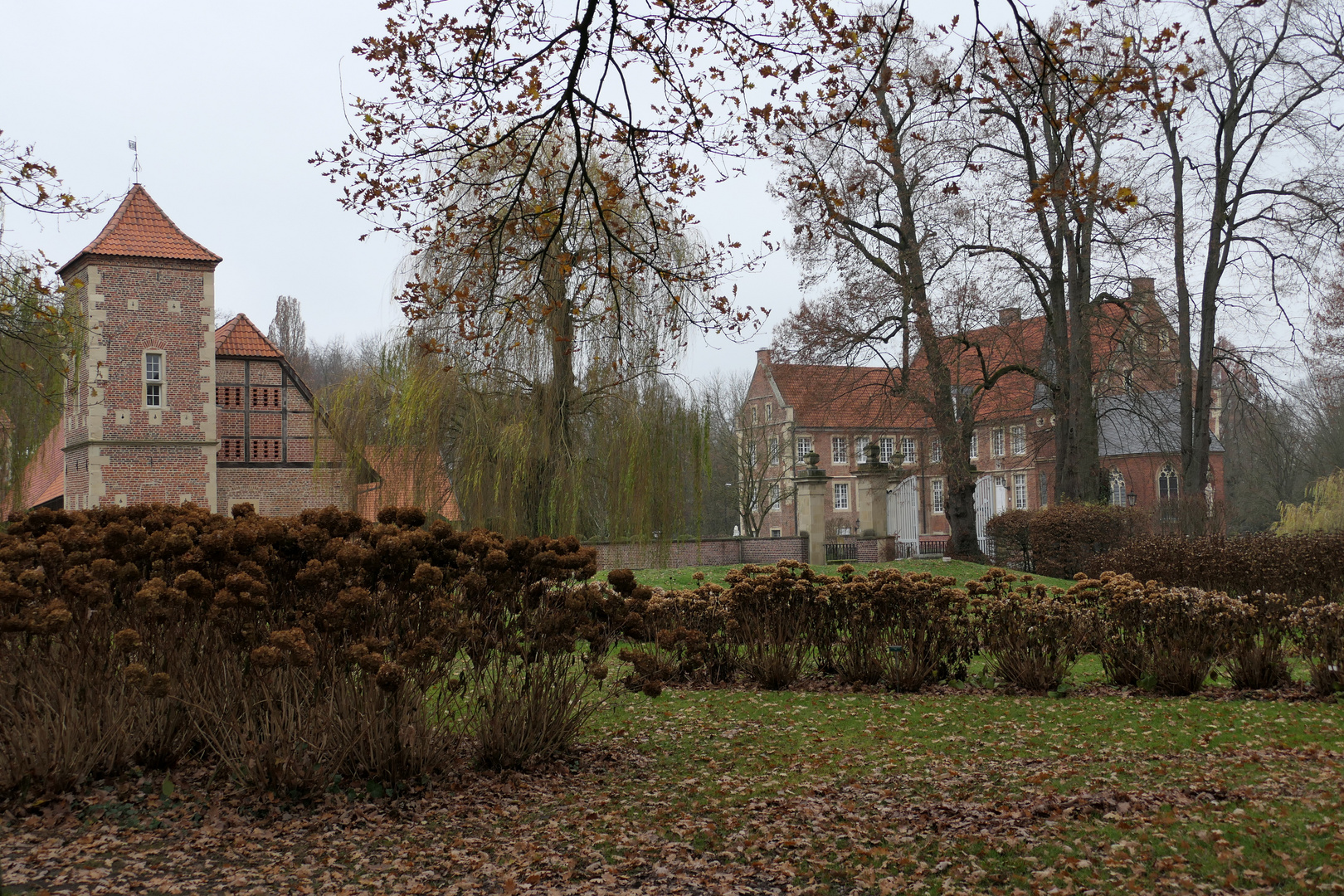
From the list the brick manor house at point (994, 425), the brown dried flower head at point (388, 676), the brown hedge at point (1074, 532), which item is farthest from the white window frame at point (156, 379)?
the brown dried flower head at point (388, 676)

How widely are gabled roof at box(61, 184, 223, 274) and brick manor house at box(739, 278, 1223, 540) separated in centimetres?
1494

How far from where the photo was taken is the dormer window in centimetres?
2469

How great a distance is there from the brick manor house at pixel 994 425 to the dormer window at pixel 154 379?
14962 mm

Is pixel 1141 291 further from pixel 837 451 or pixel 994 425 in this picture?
pixel 837 451

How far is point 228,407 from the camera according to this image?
26.0 m

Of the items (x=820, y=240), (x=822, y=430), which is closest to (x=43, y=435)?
(x=820, y=240)

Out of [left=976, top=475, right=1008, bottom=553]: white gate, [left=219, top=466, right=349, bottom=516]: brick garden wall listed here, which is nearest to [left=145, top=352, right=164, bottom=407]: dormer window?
[left=219, top=466, right=349, bottom=516]: brick garden wall

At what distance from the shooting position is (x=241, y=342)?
86.6 feet

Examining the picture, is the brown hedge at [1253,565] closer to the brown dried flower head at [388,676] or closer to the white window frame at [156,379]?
the brown dried flower head at [388,676]

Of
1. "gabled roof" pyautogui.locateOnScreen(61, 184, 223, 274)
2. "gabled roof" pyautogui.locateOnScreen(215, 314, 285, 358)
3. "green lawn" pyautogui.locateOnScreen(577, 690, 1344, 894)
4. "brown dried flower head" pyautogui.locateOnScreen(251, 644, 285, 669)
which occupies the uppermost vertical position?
"gabled roof" pyautogui.locateOnScreen(61, 184, 223, 274)

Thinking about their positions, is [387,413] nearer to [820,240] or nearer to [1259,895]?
[820,240]

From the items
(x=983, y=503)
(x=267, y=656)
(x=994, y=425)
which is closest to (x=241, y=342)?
(x=983, y=503)

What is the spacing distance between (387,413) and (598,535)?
3.59 metres

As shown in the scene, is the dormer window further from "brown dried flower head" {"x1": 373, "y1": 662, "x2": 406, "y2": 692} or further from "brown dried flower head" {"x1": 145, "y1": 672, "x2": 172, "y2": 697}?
"brown dried flower head" {"x1": 373, "y1": 662, "x2": 406, "y2": 692}
